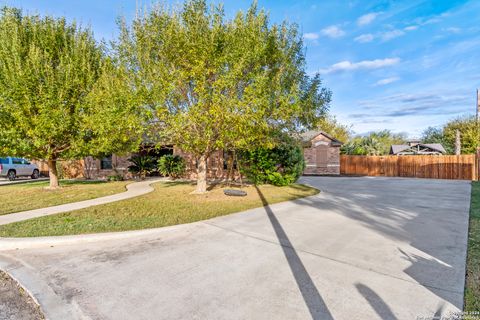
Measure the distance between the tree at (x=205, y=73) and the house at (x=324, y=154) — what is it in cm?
1380

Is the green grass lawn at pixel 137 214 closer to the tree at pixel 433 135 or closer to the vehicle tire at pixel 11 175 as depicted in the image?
the vehicle tire at pixel 11 175

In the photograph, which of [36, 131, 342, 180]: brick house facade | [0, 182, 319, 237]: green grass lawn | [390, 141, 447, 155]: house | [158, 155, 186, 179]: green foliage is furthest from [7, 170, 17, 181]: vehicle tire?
[390, 141, 447, 155]: house

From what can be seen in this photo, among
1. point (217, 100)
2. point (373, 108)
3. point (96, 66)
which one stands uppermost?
point (373, 108)

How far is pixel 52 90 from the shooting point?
10516 millimetres

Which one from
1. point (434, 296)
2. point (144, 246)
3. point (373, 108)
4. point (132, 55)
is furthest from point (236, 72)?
point (373, 108)

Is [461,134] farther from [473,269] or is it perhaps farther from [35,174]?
[35,174]

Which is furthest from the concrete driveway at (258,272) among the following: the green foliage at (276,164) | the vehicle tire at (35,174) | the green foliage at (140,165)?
the vehicle tire at (35,174)

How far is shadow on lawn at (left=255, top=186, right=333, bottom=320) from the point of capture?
2816 millimetres

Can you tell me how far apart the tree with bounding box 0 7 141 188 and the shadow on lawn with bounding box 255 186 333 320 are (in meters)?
6.19

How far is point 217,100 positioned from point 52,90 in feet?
24.1

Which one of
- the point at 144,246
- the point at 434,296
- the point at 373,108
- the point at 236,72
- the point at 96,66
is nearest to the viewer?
the point at 434,296

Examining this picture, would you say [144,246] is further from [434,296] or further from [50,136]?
[50,136]

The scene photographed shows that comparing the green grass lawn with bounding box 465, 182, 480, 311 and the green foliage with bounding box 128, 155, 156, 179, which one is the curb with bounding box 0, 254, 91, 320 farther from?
the green foliage with bounding box 128, 155, 156, 179

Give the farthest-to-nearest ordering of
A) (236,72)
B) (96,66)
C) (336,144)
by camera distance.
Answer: (336,144) < (96,66) < (236,72)
